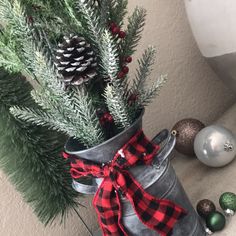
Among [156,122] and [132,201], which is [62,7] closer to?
[132,201]

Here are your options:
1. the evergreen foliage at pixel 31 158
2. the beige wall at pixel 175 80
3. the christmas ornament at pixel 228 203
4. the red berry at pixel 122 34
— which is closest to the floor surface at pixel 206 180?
the christmas ornament at pixel 228 203

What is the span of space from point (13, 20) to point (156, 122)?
0.47 m

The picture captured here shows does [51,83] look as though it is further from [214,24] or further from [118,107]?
[214,24]

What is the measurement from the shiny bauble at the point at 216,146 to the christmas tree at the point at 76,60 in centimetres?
22

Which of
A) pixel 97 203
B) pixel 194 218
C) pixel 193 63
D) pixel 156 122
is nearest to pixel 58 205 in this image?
pixel 97 203

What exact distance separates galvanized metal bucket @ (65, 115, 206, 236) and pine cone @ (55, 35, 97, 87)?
0.09 m

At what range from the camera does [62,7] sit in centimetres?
48

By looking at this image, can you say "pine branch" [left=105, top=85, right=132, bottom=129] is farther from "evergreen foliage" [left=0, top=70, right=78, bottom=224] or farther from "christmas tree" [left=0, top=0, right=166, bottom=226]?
"evergreen foliage" [left=0, top=70, right=78, bottom=224]

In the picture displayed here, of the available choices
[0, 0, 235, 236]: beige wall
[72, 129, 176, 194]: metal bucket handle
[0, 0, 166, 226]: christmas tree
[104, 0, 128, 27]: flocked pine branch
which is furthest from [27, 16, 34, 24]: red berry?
[0, 0, 235, 236]: beige wall

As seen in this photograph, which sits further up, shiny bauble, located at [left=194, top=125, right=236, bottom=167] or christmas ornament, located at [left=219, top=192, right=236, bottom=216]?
shiny bauble, located at [left=194, top=125, right=236, bottom=167]

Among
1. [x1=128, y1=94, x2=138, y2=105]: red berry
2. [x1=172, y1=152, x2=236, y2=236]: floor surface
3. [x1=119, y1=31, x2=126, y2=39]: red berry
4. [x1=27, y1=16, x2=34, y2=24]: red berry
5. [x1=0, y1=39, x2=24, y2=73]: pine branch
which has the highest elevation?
[x1=27, y1=16, x2=34, y2=24]: red berry

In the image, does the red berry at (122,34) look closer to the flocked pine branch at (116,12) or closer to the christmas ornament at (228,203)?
the flocked pine branch at (116,12)

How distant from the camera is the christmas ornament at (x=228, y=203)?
23.2 inches

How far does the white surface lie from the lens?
622mm
